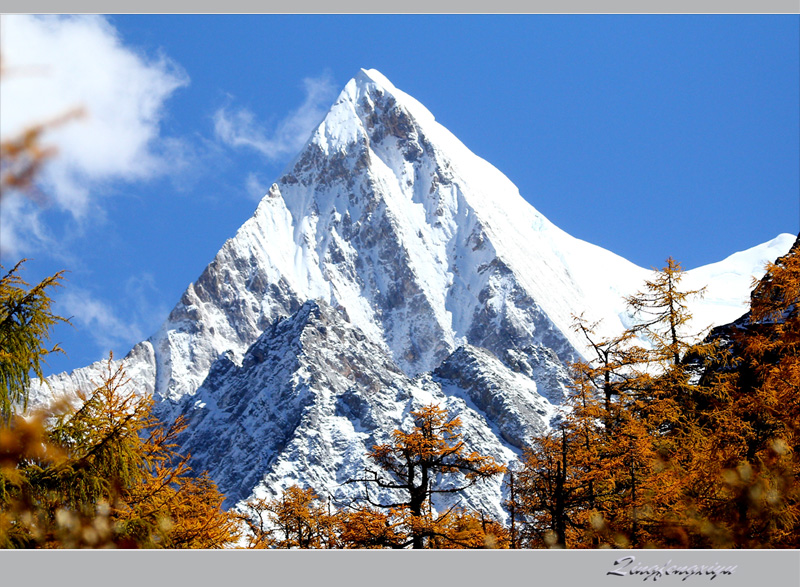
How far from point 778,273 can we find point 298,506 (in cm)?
2149

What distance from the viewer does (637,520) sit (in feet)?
42.0

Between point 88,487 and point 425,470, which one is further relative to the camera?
point 425,470

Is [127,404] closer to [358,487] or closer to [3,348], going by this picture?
[3,348]

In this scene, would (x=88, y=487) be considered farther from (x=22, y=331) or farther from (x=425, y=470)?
(x=425, y=470)

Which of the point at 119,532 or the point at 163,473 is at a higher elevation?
the point at 163,473

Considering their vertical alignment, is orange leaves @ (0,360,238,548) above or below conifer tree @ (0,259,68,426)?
below

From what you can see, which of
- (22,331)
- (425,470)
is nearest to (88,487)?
(22,331)

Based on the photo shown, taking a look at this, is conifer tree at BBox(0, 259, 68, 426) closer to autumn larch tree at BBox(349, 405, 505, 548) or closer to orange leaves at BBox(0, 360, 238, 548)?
orange leaves at BBox(0, 360, 238, 548)

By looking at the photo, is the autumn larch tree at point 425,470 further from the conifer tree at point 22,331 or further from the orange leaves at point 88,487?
the conifer tree at point 22,331

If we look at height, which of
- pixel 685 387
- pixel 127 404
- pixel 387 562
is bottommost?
pixel 387 562

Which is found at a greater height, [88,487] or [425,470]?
[425,470]

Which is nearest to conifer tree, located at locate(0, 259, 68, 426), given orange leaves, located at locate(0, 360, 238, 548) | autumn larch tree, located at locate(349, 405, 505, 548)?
orange leaves, located at locate(0, 360, 238, 548)

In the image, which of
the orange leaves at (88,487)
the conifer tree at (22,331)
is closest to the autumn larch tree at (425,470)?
the orange leaves at (88,487)

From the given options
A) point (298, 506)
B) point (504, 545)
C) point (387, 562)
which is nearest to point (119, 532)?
point (387, 562)
